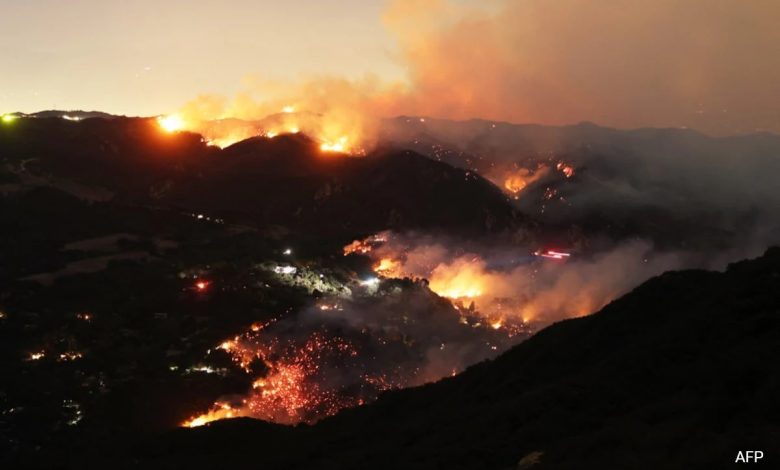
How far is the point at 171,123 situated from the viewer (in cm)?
12975

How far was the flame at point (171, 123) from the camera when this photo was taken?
124 meters

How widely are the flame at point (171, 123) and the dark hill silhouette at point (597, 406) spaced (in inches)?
3997

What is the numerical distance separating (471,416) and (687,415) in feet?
28.6

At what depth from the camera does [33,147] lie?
9612cm

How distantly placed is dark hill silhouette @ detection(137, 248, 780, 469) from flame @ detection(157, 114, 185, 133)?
333ft

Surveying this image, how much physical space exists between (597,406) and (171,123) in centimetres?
12348

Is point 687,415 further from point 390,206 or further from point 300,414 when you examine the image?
point 390,206

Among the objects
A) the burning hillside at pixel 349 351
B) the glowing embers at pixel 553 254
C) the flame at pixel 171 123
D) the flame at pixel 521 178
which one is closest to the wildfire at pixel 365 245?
the burning hillside at pixel 349 351

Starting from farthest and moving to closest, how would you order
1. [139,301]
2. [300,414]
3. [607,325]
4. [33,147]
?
[33,147] → [139,301] → [300,414] → [607,325]

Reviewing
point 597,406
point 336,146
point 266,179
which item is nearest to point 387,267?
point 266,179

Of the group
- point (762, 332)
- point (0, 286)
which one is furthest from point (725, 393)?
point (0, 286)

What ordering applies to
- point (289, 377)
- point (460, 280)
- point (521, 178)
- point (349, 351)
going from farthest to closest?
1. point (521, 178)
2. point (460, 280)
3. point (349, 351)
4. point (289, 377)

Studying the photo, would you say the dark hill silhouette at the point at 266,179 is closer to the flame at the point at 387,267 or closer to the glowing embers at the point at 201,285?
the flame at the point at 387,267

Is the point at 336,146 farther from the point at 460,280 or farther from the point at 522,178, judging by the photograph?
the point at 460,280
